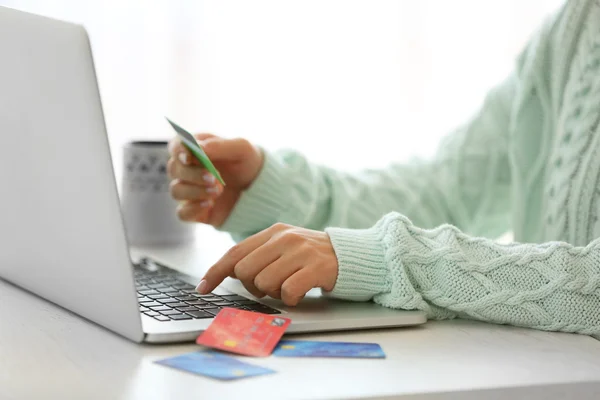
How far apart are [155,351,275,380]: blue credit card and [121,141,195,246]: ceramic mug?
2.13 ft

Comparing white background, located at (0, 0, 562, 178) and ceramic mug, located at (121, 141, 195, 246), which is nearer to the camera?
ceramic mug, located at (121, 141, 195, 246)

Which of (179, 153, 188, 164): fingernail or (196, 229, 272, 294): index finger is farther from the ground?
(179, 153, 188, 164): fingernail

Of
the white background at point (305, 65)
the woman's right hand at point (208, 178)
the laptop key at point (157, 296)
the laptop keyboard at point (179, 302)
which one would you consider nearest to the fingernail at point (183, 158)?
the woman's right hand at point (208, 178)

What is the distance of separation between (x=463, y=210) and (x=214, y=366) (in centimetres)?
74

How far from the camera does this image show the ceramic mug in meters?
1.26

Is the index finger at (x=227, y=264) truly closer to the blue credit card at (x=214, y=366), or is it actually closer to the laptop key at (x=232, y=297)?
the laptop key at (x=232, y=297)

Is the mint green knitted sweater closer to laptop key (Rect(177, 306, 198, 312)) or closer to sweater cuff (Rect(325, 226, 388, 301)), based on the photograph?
sweater cuff (Rect(325, 226, 388, 301))

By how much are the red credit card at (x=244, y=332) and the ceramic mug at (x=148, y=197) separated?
58cm

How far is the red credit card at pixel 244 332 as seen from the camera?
642mm

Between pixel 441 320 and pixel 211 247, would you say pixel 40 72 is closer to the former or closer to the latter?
pixel 441 320

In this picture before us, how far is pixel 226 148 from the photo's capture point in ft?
3.54

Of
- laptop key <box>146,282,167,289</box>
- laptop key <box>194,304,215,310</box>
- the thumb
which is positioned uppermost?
the thumb

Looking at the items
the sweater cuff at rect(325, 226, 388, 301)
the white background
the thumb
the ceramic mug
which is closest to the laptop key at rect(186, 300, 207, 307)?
the sweater cuff at rect(325, 226, 388, 301)

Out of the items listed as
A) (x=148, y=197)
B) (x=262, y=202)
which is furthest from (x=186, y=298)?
(x=148, y=197)
